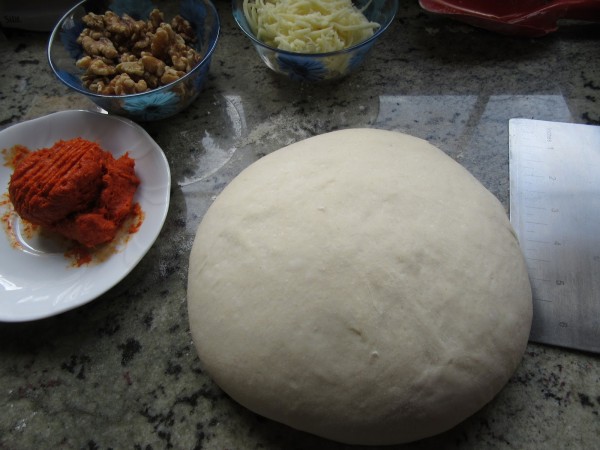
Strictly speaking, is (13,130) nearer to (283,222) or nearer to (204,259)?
(204,259)

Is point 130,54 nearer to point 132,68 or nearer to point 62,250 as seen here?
point 132,68

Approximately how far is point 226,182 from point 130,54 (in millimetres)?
488

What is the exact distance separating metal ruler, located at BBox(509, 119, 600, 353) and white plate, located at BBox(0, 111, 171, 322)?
2.99ft

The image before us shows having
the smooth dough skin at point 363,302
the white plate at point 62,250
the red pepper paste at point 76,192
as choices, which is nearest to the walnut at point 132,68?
the white plate at point 62,250

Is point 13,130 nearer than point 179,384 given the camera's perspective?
No

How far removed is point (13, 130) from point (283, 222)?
2.95 ft

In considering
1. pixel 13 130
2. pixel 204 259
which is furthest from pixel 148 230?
pixel 13 130

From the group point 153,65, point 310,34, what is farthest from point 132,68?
point 310,34

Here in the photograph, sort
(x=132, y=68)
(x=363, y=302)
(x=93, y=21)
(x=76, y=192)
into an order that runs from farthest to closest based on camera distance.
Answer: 1. (x=93, y=21)
2. (x=132, y=68)
3. (x=76, y=192)
4. (x=363, y=302)

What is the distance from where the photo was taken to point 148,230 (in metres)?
1.08

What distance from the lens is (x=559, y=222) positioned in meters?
1.11

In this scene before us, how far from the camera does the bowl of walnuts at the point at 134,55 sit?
124 cm

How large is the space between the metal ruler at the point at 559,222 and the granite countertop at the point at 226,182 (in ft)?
0.13

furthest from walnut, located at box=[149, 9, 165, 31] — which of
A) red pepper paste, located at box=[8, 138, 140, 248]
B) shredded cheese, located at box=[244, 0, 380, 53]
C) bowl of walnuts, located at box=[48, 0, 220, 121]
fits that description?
red pepper paste, located at box=[8, 138, 140, 248]
